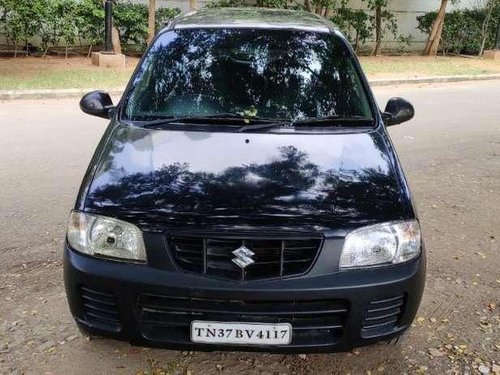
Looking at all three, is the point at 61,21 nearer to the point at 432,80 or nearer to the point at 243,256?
the point at 432,80

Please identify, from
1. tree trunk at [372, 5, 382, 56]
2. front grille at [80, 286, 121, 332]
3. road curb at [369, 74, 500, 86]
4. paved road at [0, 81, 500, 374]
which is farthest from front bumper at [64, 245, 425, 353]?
tree trunk at [372, 5, 382, 56]

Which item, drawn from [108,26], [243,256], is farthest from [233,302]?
[108,26]

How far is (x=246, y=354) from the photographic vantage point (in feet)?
10.2

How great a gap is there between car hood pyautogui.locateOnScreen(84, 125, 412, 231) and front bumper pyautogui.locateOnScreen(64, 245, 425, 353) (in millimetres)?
236

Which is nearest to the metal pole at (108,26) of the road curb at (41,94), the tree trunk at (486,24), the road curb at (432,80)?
the road curb at (41,94)

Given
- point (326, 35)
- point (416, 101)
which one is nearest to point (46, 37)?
point (416, 101)

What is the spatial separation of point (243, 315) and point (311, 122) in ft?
4.48

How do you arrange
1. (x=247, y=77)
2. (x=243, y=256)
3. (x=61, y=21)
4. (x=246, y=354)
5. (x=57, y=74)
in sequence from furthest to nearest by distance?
1. (x=61, y=21)
2. (x=57, y=74)
3. (x=247, y=77)
4. (x=246, y=354)
5. (x=243, y=256)

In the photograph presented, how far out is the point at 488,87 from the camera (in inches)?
533

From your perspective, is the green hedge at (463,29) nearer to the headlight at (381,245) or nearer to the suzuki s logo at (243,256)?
the headlight at (381,245)

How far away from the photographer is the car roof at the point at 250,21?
416 centimetres

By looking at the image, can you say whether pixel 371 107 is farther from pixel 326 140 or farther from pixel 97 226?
pixel 97 226

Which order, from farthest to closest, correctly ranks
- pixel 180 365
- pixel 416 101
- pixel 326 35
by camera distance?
pixel 416 101 < pixel 326 35 < pixel 180 365

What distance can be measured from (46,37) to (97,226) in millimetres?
12114
